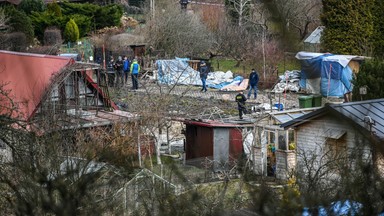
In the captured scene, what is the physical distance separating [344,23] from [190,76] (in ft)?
50.4

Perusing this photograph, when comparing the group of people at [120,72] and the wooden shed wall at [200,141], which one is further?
the group of people at [120,72]

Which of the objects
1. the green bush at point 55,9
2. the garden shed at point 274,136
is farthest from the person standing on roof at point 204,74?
the green bush at point 55,9

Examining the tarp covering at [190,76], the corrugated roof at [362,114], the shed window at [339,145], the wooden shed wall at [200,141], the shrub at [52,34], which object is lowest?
the wooden shed wall at [200,141]

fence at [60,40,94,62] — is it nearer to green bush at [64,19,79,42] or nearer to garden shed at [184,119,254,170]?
garden shed at [184,119,254,170]

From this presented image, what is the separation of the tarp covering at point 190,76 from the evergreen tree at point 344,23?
572 inches

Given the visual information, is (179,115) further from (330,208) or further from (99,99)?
(330,208)

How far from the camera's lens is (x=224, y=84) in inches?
641

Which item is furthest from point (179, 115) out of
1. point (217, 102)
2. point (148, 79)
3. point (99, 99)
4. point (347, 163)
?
point (347, 163)

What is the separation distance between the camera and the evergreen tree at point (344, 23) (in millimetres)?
913

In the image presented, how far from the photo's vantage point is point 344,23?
3.04 ft

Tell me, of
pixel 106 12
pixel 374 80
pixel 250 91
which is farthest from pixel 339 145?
pixel 250 91

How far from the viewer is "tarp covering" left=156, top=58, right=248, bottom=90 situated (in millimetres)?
15805

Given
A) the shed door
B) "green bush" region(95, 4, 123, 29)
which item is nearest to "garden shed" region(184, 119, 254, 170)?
the shed door

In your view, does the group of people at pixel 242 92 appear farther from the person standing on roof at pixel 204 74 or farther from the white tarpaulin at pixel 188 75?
the white tarpaulin at pixel 188 75
